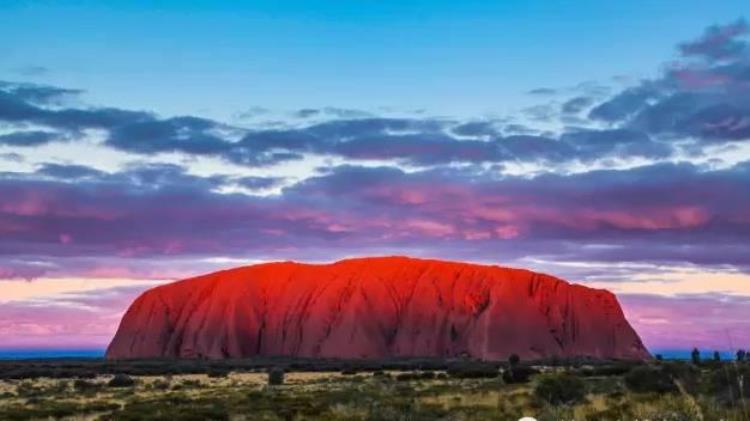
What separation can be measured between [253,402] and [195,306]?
93.7 m

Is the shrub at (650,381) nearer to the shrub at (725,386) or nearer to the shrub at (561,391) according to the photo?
the shrub at (725,386)

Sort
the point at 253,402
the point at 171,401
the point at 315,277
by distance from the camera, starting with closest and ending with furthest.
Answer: the point at 253,402 → the point at 171,401 → the point at 315,277

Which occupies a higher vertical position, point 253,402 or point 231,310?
point 231,310

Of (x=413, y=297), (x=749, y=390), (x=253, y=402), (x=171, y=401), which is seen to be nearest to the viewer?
(x=749, y=390)

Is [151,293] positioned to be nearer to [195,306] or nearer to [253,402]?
[195,306]

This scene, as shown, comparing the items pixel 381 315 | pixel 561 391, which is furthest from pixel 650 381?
pixel 381 315

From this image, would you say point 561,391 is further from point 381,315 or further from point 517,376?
point 381,315

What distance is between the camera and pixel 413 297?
114438mm

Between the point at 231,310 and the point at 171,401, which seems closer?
the point at 171,401

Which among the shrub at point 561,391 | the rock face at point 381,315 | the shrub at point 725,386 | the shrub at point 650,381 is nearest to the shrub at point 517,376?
the shrub at point 650,381

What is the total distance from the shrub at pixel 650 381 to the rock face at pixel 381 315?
2790 inches

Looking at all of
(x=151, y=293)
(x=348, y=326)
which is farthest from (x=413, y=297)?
(x=151, y=293)

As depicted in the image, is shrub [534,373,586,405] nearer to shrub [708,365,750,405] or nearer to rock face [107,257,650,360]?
shrub [708,365,750,405]

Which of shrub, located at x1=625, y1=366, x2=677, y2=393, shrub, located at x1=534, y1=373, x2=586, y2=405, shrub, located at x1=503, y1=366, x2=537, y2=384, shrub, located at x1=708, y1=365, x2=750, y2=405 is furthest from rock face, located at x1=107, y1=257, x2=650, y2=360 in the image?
shrub, located at x1=708, y1=365, x2=750, y2=405
